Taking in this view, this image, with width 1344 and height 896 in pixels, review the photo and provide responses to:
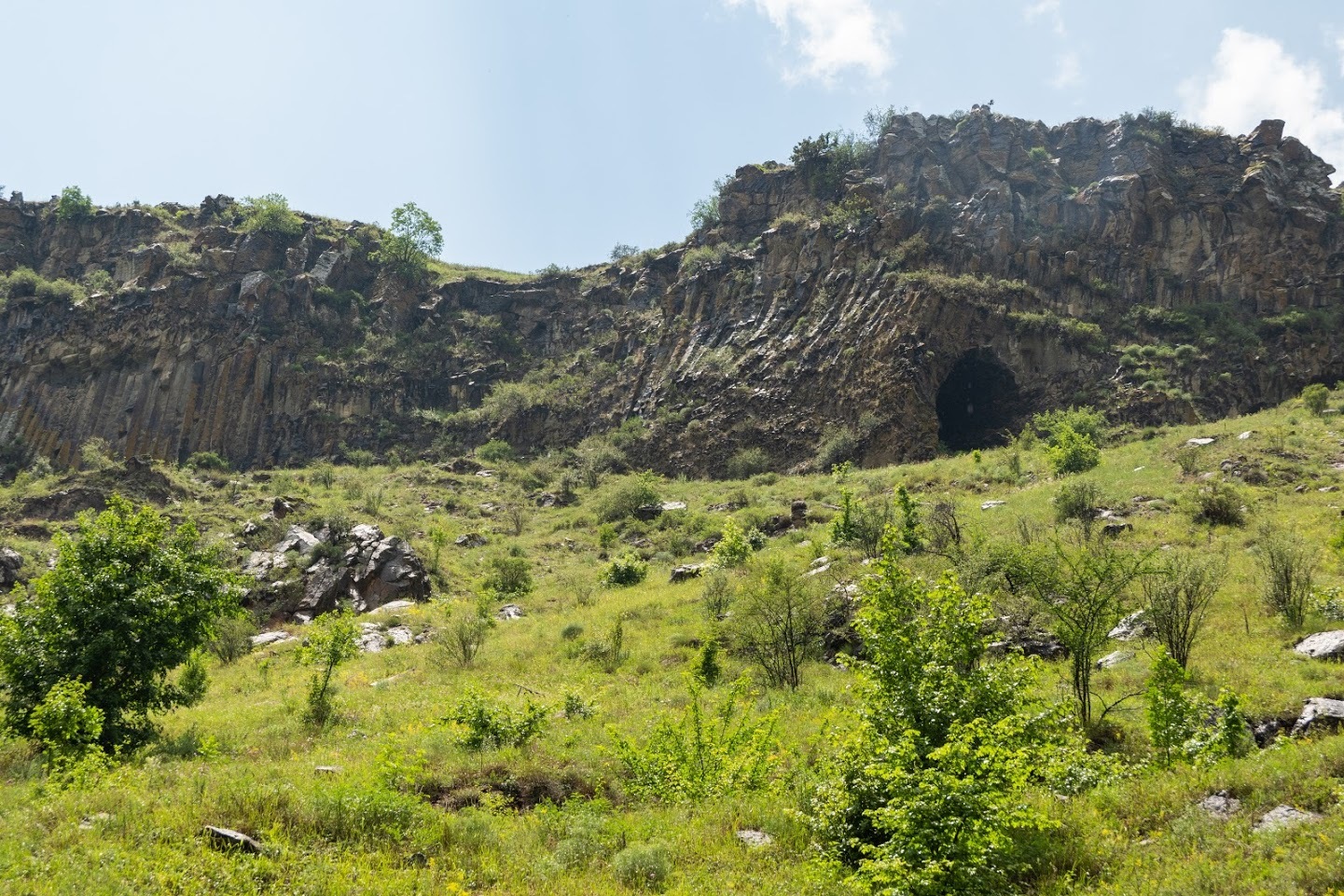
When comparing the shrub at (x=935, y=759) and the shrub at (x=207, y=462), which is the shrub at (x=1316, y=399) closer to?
the shrub at (x=935, y=759)

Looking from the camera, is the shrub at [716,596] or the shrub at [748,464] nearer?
the shrub at [716,596]

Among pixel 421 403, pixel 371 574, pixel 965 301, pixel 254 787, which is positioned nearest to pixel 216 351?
pixel 421 403

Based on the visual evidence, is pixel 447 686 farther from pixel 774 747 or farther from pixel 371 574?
pixel 371 574

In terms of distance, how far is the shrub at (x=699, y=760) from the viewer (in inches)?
408

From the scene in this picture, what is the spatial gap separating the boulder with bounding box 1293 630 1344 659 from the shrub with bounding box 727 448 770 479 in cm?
3450

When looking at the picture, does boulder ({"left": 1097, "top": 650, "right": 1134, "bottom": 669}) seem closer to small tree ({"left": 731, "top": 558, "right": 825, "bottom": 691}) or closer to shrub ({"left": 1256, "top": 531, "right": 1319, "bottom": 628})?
shrub ({"left": 1256, "top": 531, "right": 1319, "bottom": 628})

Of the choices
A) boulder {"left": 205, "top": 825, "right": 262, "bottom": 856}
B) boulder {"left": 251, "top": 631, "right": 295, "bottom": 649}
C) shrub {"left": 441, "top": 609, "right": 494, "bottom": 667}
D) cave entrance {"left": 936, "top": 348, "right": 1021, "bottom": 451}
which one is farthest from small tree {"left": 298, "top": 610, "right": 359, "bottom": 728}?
cave entrance {"left": 936, "top": 348, "right": 1021, "bottom": 451}

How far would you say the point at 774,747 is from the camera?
1222cm

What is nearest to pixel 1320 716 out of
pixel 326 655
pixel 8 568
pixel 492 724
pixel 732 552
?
pixel 492 724

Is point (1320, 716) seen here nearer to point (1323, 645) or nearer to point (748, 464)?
point (1323, 645)

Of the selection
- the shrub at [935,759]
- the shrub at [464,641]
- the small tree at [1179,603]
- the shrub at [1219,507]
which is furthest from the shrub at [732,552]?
the shrub at [935,759]

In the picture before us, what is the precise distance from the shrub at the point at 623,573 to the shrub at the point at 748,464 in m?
17.5

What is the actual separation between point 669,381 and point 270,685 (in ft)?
128

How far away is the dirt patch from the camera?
10328mm
